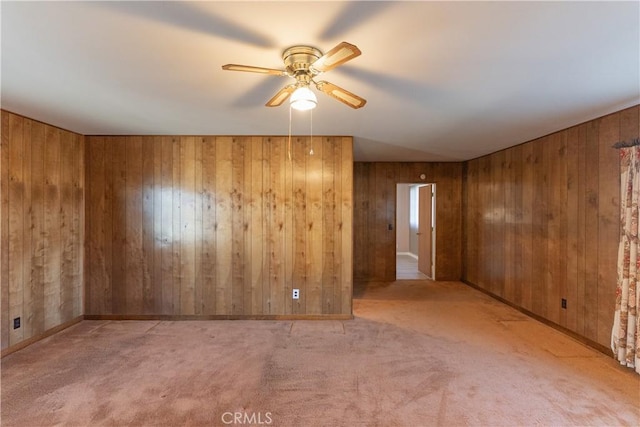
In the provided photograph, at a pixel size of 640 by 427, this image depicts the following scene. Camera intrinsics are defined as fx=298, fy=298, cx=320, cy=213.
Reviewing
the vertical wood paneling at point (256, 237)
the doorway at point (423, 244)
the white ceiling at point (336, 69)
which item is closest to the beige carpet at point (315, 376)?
the vertical wood paneling at point (256, 237)

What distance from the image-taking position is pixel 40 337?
317 cm

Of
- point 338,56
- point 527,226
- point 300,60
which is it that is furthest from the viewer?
point 527,226

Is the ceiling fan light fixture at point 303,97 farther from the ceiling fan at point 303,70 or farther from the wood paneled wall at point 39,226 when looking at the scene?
the wood paneled wall at point 39,226

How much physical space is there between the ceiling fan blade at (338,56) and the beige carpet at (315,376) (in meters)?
2.17

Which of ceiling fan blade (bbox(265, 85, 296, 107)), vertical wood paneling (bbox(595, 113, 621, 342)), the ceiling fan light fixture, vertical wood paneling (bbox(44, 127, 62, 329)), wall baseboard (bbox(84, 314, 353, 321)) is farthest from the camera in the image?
wall baseboard (bbox(84, 314, 353, 321))

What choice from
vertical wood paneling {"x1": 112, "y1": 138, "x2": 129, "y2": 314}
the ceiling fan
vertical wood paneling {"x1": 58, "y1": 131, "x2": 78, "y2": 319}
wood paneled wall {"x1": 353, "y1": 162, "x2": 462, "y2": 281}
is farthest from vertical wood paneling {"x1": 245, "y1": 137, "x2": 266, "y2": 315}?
wood paneled wall {"x1": 353, "y1": 162, "x2": 462, "y2": 281}

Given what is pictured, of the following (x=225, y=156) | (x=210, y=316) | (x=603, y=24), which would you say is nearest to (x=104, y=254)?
(x=210, y=316)

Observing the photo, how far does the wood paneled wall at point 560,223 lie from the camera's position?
284cm

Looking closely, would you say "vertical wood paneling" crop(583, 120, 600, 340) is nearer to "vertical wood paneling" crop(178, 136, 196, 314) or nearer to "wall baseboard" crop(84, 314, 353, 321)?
"wall baseboard" crop(84, 314, 353, 321)

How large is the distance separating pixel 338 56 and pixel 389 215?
4.87m

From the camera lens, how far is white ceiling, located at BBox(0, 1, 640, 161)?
1.42 m

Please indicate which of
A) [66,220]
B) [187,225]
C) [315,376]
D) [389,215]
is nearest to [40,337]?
[66,220]

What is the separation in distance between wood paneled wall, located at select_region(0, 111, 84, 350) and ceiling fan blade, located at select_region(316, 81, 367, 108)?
314cm

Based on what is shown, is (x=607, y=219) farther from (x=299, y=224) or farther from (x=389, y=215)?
(x=389, y=215)
